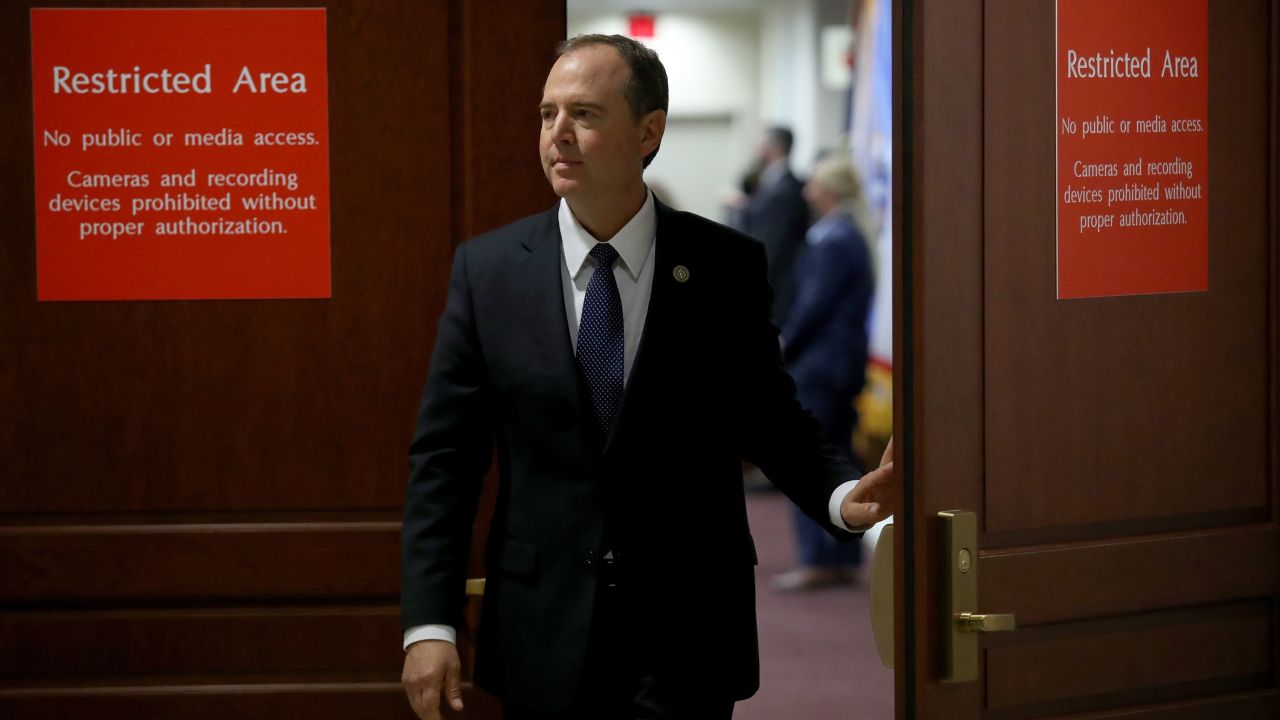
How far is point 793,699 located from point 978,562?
8.27 ft

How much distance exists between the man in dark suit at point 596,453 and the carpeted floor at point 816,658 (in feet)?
7.66

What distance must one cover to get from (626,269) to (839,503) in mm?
510

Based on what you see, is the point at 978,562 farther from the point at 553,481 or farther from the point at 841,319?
the point at 841,319

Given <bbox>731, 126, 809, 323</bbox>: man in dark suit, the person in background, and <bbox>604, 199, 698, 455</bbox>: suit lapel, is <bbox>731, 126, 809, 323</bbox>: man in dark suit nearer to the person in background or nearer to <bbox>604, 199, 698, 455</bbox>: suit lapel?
the person in background

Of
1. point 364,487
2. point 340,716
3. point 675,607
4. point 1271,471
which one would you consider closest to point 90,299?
point 364,487

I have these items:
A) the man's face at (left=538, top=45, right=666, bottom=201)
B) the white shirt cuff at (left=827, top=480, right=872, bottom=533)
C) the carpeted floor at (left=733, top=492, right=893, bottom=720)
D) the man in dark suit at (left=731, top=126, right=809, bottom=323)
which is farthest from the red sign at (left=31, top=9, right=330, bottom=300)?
the man in dark suit at (left=731, top=126, right=809, bottom=323)

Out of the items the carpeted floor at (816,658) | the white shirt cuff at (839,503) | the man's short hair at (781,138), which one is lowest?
the carpeted floor at (816,658)

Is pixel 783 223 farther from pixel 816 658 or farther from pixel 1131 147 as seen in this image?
pixel 1131 147

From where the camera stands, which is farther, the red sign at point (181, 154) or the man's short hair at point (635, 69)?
the red sign at point (181, 154)

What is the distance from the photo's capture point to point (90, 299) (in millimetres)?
2617

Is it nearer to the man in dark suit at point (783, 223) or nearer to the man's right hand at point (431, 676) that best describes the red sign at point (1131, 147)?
the man's right hand at point (431, 676)

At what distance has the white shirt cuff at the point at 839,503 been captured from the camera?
89.4 inches

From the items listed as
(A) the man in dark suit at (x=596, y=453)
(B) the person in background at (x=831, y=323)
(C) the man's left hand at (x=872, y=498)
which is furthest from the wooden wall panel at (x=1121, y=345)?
(B) the person in background at (x=831, y=323)

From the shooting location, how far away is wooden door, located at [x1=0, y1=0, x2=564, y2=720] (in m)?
2.61
